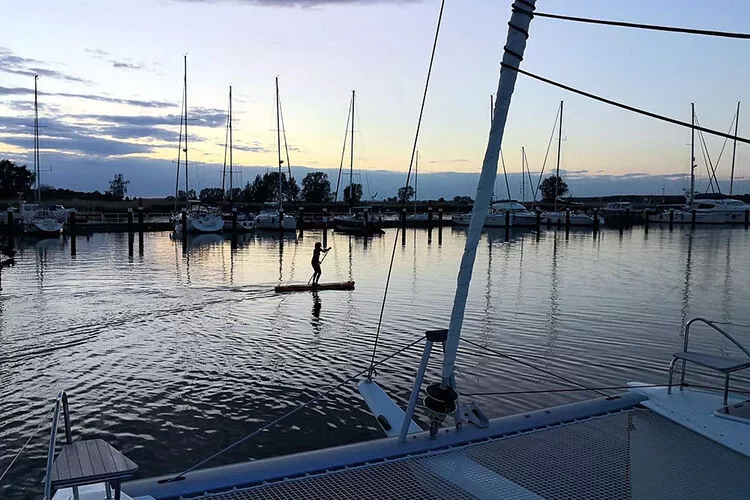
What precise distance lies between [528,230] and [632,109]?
231ft

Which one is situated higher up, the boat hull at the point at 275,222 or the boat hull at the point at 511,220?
the boat hull at the point at 511,220

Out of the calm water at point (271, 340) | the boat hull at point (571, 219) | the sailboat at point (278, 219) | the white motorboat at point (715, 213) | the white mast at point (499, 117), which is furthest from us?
the white motorboat at point (715, 213)

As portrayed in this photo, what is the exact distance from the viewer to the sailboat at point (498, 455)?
5.00m

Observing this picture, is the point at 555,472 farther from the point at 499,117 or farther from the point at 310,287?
the point at 310,287

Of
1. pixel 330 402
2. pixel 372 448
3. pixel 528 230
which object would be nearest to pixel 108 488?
pixel 372 448

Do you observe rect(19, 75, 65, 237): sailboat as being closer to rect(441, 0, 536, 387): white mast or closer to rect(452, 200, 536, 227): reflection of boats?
rect(452, 200, 536, 227): reflection of boats

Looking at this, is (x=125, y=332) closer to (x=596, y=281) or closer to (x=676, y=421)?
(x=676, y=421)

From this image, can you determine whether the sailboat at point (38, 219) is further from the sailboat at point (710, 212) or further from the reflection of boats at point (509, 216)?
the sailboat at point (710, 212)

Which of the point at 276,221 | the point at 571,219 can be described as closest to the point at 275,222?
the point at 276,221

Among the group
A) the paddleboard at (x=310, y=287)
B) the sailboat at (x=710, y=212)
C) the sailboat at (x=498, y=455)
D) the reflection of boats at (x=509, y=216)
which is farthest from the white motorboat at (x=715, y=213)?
the sailboat at (x=498, y=455)

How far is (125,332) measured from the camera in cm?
1625

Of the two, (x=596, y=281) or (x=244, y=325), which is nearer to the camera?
(x=244, y=325)

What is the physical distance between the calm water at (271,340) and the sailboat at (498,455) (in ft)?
11.2

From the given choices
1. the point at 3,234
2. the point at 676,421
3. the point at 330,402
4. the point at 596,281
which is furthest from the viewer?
the point at 3,234
